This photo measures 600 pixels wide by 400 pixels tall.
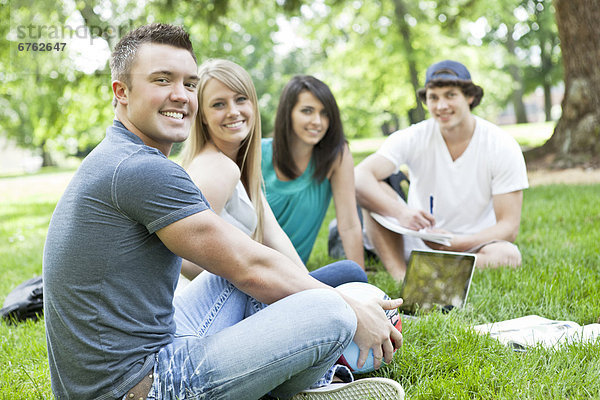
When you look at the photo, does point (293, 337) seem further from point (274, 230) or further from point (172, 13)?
point (172, 13)

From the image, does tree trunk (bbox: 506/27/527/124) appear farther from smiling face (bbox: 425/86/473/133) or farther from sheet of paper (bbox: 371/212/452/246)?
sheet of paper (bbox: 371/212/452/246)

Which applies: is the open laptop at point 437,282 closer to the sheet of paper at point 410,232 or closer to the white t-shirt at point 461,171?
the sheet of paper at point 410,232

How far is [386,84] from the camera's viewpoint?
1728 cm

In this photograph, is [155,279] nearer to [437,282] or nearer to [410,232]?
[437,282]

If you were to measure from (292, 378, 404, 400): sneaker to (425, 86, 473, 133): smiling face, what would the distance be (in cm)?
270

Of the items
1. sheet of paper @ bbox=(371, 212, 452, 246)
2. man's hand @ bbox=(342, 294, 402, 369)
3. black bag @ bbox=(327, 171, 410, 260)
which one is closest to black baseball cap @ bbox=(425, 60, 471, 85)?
black bag @ bbox=(327, 171, 410, 260)

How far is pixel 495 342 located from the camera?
2545 millimetres

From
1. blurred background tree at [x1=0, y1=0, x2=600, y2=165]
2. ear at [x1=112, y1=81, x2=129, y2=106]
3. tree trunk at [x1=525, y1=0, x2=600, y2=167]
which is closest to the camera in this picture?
ear at [x1=112, y1=81, x2=129, y2=106]

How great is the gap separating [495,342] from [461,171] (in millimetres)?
1979

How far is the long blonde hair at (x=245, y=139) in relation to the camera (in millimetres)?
3109

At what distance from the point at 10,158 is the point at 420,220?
65.1 m

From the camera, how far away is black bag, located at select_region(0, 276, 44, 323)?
3.58 m

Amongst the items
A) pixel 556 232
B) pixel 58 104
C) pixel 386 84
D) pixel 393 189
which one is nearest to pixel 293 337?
pixel 393 189

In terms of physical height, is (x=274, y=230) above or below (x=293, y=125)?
below
